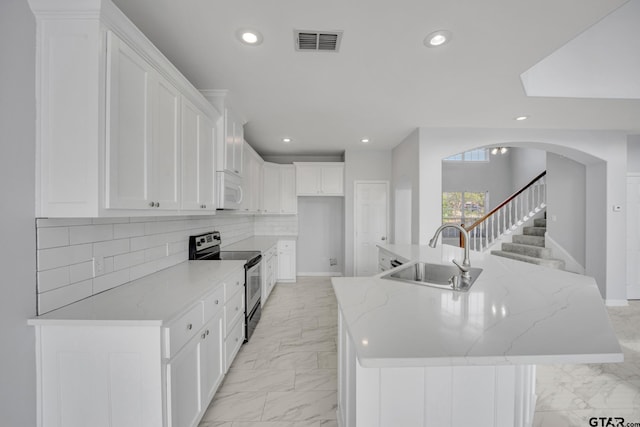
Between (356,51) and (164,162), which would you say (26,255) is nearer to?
(164,162)

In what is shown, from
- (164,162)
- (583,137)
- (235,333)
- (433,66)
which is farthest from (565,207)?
(164,162)

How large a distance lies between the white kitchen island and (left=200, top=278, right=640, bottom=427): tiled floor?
30.9 inches

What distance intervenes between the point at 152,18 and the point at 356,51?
1.38 metres

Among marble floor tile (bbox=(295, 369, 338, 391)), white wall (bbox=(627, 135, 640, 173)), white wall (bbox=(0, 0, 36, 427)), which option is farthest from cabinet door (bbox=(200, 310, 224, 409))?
white wall (bbox=(627, 135, 640, 173))

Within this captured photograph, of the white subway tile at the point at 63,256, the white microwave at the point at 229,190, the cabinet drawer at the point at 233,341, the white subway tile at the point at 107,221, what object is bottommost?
the cabinet drawer at the point at 233,341

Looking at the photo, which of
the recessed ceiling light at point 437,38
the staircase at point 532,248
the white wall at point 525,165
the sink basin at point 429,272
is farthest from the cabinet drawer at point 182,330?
the white wall at point 525,165

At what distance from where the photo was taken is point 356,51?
2.00 meters

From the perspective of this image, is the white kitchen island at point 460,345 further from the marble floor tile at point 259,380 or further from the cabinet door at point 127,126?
the cabinet door at point 127,126

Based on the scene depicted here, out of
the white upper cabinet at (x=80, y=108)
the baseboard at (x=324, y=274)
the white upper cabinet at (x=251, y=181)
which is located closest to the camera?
the white upper cabinet at (x=80, y=108)

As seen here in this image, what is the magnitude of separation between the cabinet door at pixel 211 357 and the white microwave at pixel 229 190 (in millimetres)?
1162

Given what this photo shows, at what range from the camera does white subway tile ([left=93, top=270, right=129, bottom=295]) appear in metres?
1.60

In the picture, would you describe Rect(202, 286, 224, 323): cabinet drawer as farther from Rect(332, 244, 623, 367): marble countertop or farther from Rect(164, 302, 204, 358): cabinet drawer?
Rect(332, 244, 623, 367): marble countertop

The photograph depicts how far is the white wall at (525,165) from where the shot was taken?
7227mm

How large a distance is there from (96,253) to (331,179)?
4.07 m
